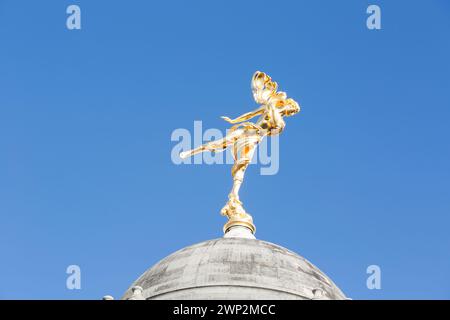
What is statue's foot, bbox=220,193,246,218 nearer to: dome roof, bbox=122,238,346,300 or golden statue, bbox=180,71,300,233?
golden statue, bbox=180,71,300,233

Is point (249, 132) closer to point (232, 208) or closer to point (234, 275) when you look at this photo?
point (232, 208)

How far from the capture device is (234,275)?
40.8 metres

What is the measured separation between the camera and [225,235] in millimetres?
45000

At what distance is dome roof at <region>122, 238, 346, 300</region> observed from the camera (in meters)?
40.3

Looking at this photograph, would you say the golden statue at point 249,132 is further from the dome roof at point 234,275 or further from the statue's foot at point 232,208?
the dome roof at point 234,275

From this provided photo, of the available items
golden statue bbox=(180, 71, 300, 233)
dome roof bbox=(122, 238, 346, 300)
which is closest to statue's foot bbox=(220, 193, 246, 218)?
golden statue bbox=(180, 71, 300, 233)

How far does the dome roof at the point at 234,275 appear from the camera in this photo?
40312 millimetres

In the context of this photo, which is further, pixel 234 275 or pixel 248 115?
pixel 248 115

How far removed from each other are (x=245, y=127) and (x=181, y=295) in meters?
8.70

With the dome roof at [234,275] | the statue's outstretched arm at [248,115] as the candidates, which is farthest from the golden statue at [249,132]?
the dome roof at [234,275]

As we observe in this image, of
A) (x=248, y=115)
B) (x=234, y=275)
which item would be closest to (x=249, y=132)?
(x=248, y=115)
